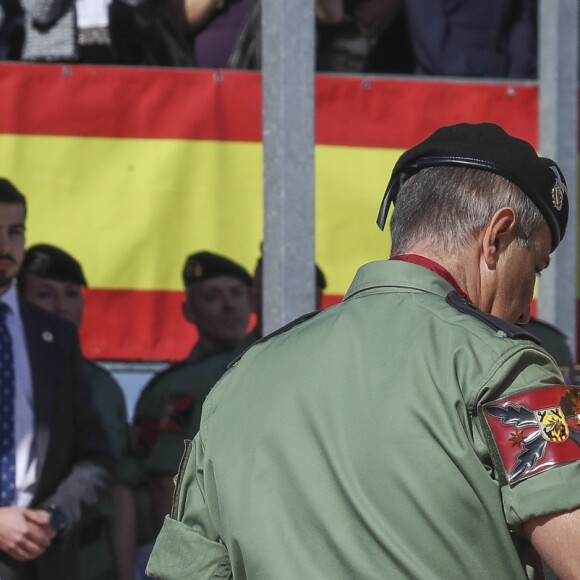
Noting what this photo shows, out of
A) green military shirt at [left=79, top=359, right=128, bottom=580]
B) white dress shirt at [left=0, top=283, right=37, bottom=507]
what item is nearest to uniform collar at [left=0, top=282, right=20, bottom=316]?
white dress shirt at [left=0, top=283, right=37, bottom=507]

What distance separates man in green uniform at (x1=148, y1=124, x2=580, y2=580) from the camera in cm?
150

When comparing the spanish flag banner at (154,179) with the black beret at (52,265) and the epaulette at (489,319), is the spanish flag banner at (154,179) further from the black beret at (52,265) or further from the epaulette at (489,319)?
the epaulette at (489,319)

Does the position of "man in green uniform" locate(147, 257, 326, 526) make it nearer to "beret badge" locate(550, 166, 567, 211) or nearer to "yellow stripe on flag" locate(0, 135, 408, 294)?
"yellow stripe on flag" locate(0, 135, 408, 294)

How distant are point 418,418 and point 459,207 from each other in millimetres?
326

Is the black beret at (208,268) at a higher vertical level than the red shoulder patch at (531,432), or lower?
higher

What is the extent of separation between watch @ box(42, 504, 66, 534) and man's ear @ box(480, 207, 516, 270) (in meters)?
2.24

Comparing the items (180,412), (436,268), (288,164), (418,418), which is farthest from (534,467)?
(180,412)

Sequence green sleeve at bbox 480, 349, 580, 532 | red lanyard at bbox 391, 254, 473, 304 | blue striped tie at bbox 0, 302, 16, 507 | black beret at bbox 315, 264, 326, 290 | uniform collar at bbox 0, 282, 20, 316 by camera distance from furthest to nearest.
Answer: black beret at bbox 315, 264, 326, 290, uniform collar at bbox 0, 282, 20, 316, blue striped tie at bbox 0, 302, 16, 507, red lanyard at bbox 391, 254, 473, 304, green sleeve at bbox 480, 349, 580, 532

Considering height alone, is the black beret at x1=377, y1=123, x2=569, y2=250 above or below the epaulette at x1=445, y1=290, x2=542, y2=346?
above

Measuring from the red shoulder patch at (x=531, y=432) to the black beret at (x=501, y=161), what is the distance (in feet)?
1.02

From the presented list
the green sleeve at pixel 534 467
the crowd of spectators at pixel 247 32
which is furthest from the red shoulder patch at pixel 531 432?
the crowd of spectators at pixel 247 32

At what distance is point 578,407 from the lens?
61.5 inches

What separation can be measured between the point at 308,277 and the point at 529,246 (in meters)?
→ 1.74

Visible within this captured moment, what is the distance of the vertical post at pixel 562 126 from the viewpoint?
3.86 metres
